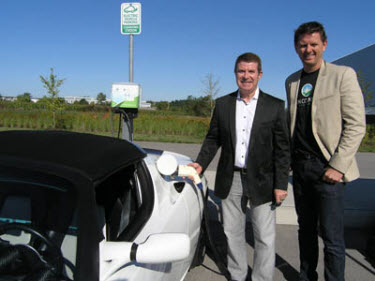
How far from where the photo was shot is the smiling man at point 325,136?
7.20 ft

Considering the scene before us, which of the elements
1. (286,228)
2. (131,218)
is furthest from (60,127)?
(131,218)

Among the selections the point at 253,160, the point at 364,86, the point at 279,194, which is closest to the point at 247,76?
the point at 253,160

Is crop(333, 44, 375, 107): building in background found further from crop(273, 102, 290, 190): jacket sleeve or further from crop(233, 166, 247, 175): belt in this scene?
crop(233, 166, 247, 175): belt

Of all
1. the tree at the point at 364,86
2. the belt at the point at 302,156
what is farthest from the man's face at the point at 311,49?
the tree at the point at 364,86

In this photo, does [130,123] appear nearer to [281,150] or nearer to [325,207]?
[281,150]

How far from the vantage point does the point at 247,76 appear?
229 cm

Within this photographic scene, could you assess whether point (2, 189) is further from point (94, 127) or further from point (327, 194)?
point (94, 127)

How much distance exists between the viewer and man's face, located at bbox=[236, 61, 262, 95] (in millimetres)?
2277

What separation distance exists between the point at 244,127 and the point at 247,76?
38 cm

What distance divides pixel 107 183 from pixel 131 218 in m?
0.28

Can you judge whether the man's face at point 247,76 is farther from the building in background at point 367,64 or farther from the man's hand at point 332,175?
the building in background at point 367,64

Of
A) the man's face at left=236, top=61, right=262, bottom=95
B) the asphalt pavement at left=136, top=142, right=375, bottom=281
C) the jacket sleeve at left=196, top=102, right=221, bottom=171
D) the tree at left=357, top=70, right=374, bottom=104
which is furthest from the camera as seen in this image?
the tree at left=357, top=70, right=374, bottom=104

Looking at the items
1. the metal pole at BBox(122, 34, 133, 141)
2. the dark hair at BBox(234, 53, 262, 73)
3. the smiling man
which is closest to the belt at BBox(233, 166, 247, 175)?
the smiling man

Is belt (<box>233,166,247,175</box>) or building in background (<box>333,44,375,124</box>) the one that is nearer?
belt (<box>233,166,247,175</box>)
